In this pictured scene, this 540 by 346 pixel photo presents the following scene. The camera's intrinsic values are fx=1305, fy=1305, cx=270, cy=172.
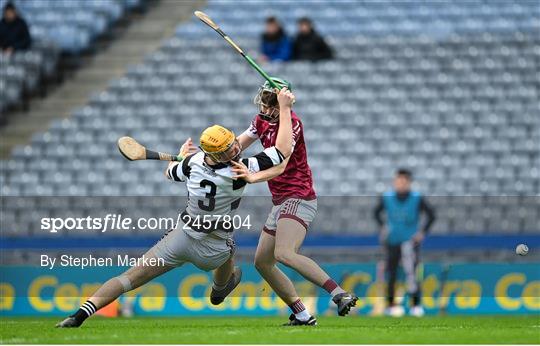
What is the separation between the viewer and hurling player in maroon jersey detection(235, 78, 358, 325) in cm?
1097

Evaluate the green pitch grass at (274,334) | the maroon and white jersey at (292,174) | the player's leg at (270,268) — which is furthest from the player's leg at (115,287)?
the maroon and white jersey at (292,174)

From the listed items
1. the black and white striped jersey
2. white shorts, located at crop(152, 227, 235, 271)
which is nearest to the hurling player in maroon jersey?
the black and white striped jersey

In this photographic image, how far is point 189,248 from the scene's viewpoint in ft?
35.6

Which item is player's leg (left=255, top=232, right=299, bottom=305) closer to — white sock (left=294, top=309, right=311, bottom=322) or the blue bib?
white sock (left=294, top=309, right=311, bottom=322)

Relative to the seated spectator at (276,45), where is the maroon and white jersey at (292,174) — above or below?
above

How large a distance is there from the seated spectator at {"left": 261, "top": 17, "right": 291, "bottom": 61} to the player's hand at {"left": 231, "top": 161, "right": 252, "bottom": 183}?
37.5ft

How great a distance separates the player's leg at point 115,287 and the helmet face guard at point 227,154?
0.94 metres

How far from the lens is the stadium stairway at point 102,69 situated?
2239cm

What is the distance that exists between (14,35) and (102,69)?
178cm

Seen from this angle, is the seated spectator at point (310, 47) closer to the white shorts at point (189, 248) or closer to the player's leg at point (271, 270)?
the player's leg at point (271, 270)

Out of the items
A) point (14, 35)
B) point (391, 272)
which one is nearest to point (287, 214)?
point (391, 272)

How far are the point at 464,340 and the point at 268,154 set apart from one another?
88.8 inches

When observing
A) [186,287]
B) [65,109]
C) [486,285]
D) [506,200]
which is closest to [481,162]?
[506,200]

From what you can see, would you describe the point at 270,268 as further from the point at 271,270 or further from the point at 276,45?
the point at 276,45
